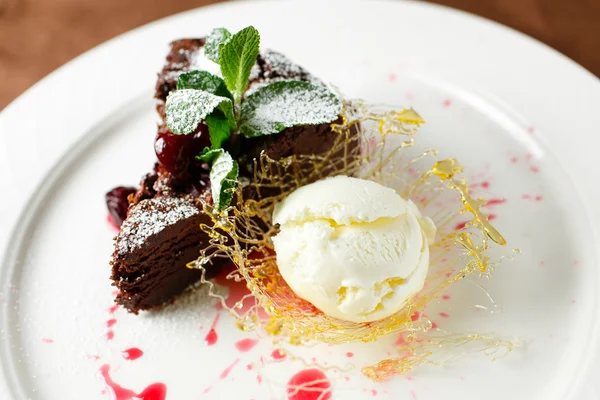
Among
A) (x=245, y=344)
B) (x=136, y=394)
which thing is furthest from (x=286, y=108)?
(x=136, y=394)

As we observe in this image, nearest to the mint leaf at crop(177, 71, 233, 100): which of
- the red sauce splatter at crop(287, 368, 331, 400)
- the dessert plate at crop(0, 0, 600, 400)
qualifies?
the dessert plate at crop(0, 0, 600, 400)

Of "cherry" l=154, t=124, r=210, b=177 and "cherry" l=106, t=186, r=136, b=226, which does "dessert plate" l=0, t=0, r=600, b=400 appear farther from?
"cherry" l=154, t=124, r=210, b=177

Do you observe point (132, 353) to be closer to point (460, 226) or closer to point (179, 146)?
point (179, 146)

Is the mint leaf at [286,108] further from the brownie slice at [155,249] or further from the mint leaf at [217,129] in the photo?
the brownie slice at [155,249]

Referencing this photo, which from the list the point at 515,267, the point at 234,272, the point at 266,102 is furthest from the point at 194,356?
the point at 515,267

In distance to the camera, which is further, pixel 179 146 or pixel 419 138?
pixel 419 138

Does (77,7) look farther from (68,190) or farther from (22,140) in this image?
(68,190)

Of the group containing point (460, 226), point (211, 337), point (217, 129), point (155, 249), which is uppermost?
point (217, 129)
